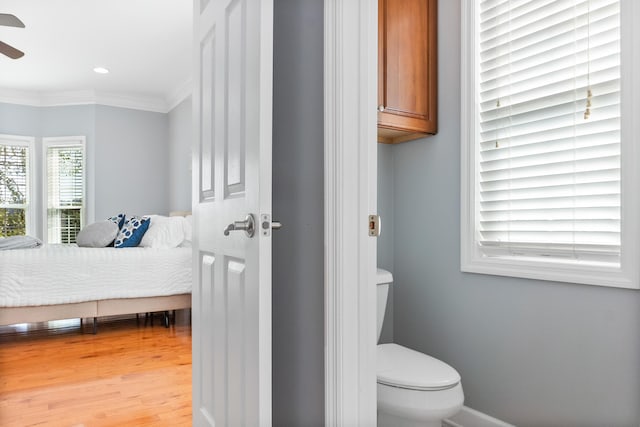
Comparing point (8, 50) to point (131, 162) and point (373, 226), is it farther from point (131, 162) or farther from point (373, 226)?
point (373, 226)

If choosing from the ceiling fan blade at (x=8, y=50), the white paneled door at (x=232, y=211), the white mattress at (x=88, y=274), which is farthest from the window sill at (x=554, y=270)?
the ceiling fan blade at (x=8, y=50)

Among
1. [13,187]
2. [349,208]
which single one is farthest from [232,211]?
[13,187]

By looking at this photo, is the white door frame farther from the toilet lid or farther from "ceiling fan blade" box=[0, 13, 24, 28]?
"ceiling fan blade" box=[0, 13, 24, 28]

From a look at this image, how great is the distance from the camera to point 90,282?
11.6 feet

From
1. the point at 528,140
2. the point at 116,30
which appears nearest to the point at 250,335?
the point at 528,140

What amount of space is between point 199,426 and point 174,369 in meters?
1.17

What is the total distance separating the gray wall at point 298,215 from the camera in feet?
4.44

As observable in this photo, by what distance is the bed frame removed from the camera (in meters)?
3.37

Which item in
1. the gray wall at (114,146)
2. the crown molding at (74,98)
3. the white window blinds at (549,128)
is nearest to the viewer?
the white window blinds at (549,128)

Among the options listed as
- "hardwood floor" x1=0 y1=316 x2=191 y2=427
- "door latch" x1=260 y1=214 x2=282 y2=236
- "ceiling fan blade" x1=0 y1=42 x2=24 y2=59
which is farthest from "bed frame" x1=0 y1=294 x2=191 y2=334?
Answer: "door latch" x1=260 y1=214 x2=282 y2=236

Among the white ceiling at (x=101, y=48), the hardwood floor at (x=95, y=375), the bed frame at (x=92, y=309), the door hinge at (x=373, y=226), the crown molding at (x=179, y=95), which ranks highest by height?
the white ceiling at (x=101, y=48)

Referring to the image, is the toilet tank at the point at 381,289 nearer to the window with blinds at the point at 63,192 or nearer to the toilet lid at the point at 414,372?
the toilet lid at the point at 414,372

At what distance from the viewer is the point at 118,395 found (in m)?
2.41

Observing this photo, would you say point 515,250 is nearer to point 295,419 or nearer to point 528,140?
point 528,140
